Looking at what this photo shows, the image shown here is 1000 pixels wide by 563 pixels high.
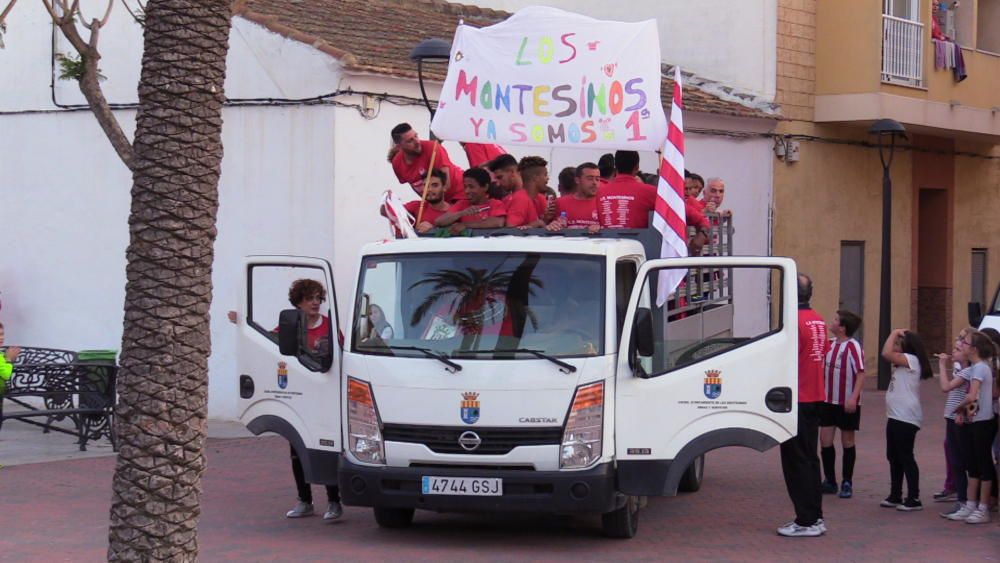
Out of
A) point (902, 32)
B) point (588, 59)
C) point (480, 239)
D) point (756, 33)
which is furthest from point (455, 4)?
point (480, 239)

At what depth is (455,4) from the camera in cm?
2348

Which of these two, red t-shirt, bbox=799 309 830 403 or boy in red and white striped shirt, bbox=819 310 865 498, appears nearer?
red t-shirt, bbox=799 309 830 403

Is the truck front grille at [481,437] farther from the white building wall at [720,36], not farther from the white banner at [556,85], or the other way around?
the white building wall at [720,36]

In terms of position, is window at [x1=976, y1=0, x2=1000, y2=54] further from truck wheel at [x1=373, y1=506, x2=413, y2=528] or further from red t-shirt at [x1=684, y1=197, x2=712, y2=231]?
truck wheel at [x1=373, y1=506, x2=413, y2=528]

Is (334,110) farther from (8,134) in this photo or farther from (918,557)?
(918,557)

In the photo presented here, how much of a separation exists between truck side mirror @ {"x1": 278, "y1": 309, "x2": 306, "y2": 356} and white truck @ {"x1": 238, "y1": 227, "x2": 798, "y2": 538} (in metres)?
0.01

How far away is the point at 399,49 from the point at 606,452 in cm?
920

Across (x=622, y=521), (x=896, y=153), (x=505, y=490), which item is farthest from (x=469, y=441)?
(x=896, y=153)

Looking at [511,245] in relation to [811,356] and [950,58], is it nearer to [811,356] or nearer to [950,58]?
[811,356]

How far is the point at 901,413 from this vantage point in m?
11.3

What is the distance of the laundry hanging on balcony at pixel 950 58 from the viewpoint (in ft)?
78.4

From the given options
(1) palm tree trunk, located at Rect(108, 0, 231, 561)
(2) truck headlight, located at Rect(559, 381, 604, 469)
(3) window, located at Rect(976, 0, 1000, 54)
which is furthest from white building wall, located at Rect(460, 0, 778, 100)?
(1) palm tree trunk, located at Rect(108, 0, 231, 561)

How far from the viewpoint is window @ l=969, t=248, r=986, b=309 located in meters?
27.5

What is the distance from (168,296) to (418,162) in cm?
673
